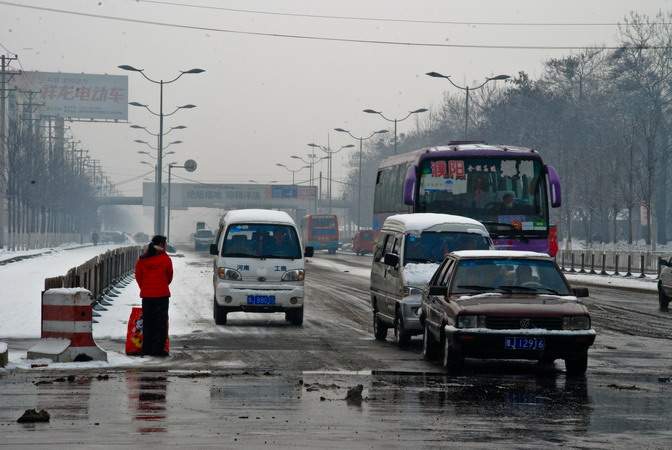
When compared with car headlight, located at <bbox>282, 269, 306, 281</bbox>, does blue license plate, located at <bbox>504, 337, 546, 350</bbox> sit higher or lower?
lower

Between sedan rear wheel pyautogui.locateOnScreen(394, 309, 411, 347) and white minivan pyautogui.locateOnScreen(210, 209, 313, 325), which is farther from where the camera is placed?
→ white minivan pyautogui.locateOnScreen(210, 209, 313, 325)

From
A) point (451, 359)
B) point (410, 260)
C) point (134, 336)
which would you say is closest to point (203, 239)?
point (410, 260)

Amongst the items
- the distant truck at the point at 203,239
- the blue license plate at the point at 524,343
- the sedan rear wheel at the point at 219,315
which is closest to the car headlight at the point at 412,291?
the blue license plate at the point at 524,343

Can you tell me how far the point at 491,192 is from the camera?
2731cm

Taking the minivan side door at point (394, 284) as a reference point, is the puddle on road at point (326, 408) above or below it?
below

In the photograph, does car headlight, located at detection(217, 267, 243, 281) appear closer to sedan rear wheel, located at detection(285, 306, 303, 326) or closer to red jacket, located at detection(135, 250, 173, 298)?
sedan rear wheel, located at detection(285, 306, 303, 326)

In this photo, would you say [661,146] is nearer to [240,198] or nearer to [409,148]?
[409,148]

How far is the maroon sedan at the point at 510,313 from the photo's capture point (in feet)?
44.5

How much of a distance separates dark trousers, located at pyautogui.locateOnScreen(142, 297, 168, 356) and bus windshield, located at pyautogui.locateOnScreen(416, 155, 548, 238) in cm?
1245

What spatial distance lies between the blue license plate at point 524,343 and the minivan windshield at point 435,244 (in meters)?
4.71

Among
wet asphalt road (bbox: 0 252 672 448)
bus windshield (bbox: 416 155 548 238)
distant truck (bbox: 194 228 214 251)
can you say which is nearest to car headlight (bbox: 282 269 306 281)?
wet asphalt road (bbox: 0 252 672 448)

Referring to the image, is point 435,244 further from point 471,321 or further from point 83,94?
point 83,94

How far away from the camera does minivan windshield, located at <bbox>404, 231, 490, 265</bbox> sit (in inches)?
721

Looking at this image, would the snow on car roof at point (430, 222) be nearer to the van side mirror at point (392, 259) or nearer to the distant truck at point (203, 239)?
the van side mirror at point (392, 259)
